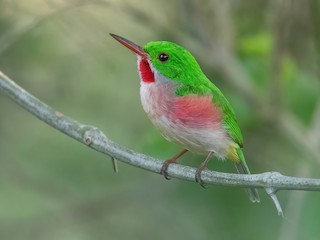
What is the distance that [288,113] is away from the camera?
3.87 meters

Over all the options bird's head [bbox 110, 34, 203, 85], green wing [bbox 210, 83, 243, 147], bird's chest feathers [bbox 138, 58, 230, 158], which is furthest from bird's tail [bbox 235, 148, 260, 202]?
bird's head [bbox 110, 34, 203, 85]

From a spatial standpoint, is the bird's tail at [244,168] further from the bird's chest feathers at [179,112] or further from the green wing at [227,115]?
the bird's chest feathers at [179,112]

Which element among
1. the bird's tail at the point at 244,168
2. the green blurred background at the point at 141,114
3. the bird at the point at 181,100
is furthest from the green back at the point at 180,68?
the green blurred background at the point at 141,114

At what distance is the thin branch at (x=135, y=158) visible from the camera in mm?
1868

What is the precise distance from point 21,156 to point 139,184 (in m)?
0.83

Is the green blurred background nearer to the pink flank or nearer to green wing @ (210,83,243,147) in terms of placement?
green wing @ (210,83,243,147)

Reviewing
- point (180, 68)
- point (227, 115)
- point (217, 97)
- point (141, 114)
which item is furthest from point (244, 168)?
point (141, 114)

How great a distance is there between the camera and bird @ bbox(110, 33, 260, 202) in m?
2.37

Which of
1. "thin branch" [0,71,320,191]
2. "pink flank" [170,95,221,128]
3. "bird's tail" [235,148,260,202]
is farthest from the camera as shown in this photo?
"bird's tail" [235,148,260,202]

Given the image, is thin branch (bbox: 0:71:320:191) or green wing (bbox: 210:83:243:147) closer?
thin branch (bbox: 0:71:320:191)

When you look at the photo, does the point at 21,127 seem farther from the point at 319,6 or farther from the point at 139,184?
the point at 319,6

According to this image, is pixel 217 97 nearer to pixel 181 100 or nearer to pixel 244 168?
pixel 181 100

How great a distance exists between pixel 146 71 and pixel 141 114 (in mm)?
2361

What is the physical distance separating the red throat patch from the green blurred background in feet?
2.66
